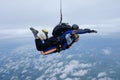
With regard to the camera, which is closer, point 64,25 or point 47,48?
point 64,25

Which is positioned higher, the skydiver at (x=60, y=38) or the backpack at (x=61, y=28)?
the backpack at (x=61, y=28)

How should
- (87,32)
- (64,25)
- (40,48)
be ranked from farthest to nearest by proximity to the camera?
(40,48) → (64,25) → (87,32)

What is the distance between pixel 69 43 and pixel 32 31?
2.18 metres

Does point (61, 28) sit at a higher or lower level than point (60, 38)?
higher

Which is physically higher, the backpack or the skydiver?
the backpack

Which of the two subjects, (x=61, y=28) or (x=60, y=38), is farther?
(x=60, y=38)

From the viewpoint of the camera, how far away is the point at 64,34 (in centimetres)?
1159

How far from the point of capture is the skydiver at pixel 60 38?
11.4 meters

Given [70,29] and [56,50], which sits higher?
[70,29]

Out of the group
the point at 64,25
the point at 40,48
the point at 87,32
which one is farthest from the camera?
the point at 40,48

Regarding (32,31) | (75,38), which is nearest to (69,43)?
(75,38)

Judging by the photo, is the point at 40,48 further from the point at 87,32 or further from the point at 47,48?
the point at 87,32

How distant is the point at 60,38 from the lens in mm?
11883

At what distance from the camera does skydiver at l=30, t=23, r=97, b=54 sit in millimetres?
11368
